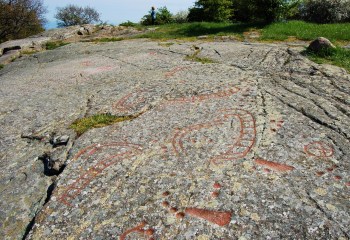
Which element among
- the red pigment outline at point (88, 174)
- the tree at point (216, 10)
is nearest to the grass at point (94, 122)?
the red pigment outline at point (88, 174)

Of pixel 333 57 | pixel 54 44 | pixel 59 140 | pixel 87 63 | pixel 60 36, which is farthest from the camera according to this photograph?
pixel 60 36

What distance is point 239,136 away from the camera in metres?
3.67

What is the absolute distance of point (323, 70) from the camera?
5.79m

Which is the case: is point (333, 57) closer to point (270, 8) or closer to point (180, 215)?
point (180, 215)

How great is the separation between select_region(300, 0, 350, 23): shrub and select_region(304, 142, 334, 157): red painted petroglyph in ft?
44.6

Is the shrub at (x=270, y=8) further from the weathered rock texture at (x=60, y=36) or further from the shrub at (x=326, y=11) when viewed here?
the weathered rock texture at (x=60, y=36)

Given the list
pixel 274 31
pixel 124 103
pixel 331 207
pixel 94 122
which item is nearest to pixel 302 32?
pixel 274 31

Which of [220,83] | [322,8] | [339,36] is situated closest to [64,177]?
[220,83]

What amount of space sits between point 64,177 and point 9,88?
176 inches

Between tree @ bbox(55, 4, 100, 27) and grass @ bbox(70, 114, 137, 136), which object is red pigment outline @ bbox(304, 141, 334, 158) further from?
tree @ bbox(55, 4, 100, 27)

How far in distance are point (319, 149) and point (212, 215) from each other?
58.8 inches

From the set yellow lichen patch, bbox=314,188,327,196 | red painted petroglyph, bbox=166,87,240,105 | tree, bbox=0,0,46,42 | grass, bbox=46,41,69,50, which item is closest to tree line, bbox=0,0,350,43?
tree, bbox=0,0,46,42

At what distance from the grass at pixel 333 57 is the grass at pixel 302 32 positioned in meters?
2.89

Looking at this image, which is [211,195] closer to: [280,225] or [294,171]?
[280,225]
